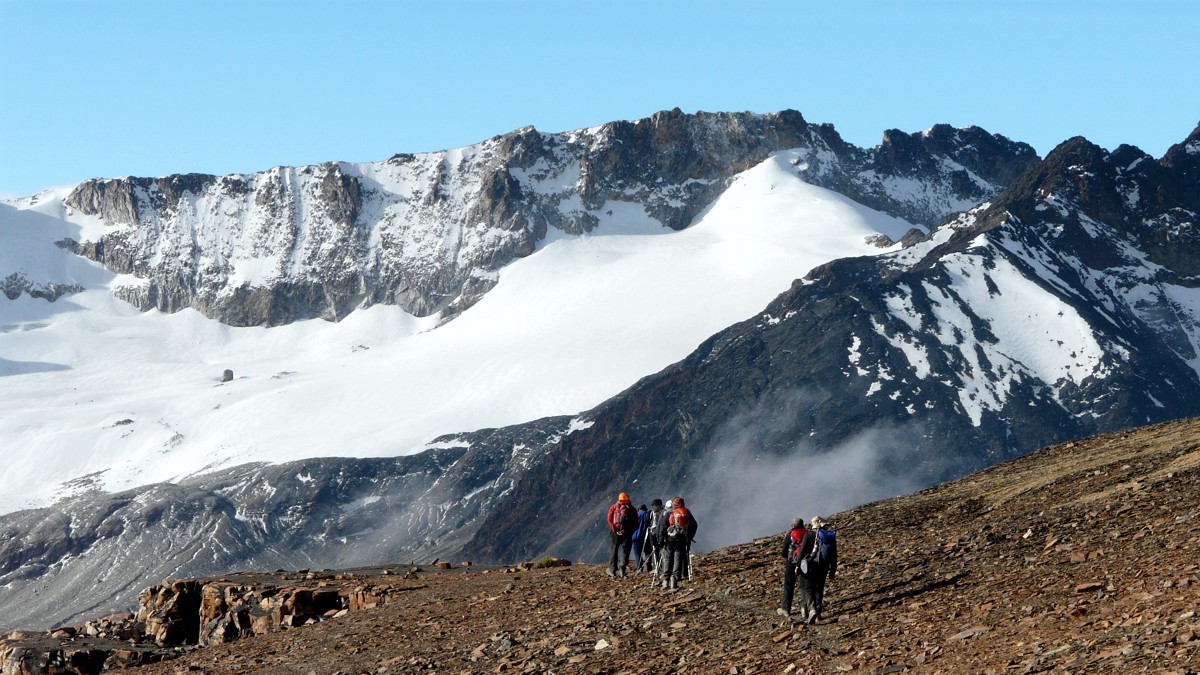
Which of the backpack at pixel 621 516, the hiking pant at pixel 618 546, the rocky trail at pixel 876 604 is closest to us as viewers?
the rocky trail at pixel 876 604

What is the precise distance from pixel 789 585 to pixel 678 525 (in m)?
5.53

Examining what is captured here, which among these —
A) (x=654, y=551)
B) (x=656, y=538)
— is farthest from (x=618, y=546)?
(x=656, y=538)

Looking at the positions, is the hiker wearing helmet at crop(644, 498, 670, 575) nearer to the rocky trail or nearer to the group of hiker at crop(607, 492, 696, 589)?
the group of hiker at crop(607, 492, 696, 589)

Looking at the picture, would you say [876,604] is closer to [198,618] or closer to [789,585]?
[789,585]

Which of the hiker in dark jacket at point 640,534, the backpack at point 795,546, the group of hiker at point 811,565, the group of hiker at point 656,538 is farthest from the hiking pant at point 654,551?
the group of hiker at point 811,565

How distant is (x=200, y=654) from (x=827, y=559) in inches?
764

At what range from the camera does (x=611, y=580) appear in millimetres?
45375

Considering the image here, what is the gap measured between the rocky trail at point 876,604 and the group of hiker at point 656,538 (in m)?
0.64

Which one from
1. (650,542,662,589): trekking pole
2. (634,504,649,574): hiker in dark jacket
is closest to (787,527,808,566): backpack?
(650,542,662,589): trekking pole

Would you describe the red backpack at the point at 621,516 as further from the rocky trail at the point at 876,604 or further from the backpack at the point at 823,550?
the backpack at the point at 823,550

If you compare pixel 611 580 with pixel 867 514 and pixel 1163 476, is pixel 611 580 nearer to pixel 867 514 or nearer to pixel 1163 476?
pixel 867 514

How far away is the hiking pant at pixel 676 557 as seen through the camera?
1629 inches

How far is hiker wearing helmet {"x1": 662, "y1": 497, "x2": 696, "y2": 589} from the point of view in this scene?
136 ft

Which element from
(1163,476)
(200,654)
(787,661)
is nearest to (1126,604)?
(787,661)
